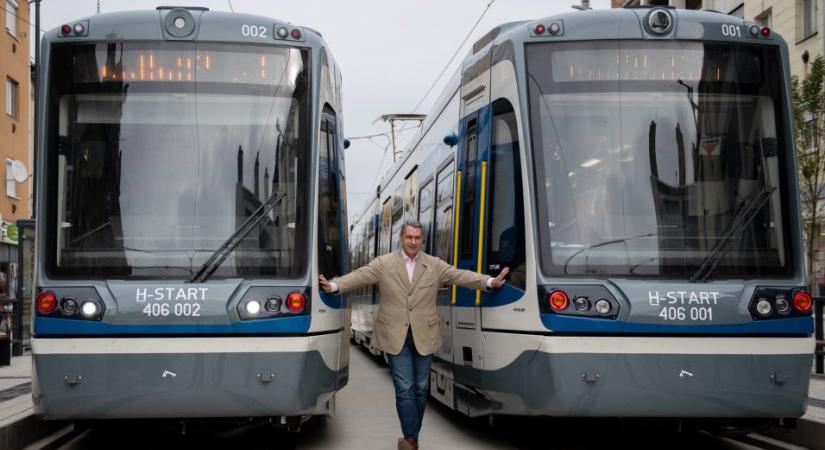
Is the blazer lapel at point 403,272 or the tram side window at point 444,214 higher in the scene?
the tram side window at point 444,214

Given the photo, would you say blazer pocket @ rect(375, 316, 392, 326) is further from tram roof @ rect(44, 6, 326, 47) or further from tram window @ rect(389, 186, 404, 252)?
tram window @ rect(389, 186, 404, 252)

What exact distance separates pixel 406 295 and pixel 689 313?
2.10 meters

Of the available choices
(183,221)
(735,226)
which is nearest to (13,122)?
(183,221)

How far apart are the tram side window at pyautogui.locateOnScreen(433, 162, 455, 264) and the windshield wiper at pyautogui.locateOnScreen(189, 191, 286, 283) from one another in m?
2.26

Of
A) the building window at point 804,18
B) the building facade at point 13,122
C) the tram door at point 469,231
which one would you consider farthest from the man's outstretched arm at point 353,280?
the building facade at point 13,122

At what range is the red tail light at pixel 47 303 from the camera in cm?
750

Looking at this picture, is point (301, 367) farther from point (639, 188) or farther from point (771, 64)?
point (771, 64)

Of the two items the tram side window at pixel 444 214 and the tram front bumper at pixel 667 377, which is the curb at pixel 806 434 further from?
the tram side window at pixel 444 214

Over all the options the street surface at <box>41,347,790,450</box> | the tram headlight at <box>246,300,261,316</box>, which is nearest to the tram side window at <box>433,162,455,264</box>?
the street surface at <box>41,347,790,450</box>

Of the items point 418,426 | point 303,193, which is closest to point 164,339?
point 303,193

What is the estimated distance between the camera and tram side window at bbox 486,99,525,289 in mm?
7875

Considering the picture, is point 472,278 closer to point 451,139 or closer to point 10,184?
point 451,139

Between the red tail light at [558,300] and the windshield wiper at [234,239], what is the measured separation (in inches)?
82.1

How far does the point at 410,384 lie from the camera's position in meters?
8.20
